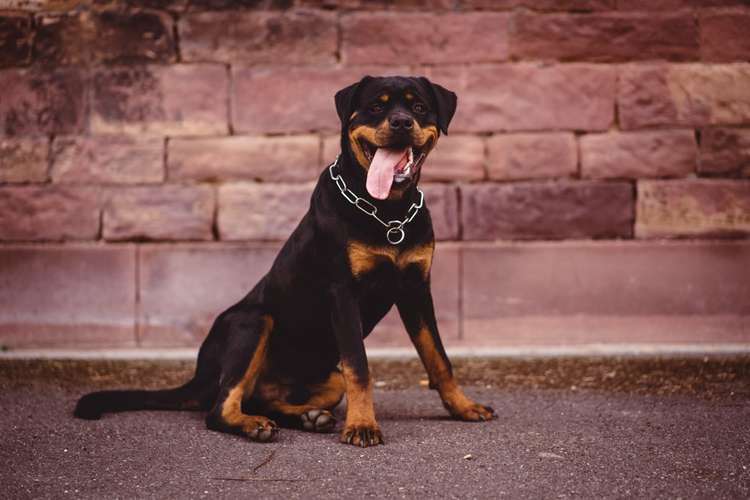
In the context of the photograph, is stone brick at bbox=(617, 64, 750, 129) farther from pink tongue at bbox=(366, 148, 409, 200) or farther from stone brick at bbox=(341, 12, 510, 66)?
pink tongue at bbox=(366, 148, 409, 200)

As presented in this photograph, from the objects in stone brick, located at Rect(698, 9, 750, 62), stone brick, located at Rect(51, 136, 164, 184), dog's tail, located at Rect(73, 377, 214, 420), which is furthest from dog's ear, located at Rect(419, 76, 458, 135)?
stone brick, located at Rect(698, 9, 750, 62)

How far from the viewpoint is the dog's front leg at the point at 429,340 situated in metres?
4.46

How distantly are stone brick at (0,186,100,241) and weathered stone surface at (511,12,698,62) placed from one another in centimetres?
341

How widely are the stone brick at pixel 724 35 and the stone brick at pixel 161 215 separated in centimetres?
385

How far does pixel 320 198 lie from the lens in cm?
446

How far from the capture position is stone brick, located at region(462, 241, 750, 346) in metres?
6.83

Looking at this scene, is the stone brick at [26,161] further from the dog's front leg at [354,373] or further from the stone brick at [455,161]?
the dog's front leg at [354,373]

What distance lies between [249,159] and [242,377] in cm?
293

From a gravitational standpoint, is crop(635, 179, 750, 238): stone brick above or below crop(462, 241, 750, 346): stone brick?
above

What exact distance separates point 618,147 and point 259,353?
3659 millimetres

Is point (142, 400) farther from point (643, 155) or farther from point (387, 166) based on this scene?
point (643, 155)

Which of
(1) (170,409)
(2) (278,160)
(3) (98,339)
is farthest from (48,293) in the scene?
(1) (170,409)

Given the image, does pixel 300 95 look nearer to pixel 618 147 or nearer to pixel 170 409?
pixel 618 147

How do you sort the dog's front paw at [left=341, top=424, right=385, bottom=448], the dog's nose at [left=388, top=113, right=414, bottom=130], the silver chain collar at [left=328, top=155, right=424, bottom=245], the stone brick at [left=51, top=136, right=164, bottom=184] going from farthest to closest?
the stone brick at [left=51, top=136, right=164, bottom=184] → the silver chain collar at [left=328, top=155, right=424, bottom=245] → the dog's nose at [left=388, top=113, right=414, bottom=130] → the dog's front paw at [left=341, top=424, right=385, bottom=448]
